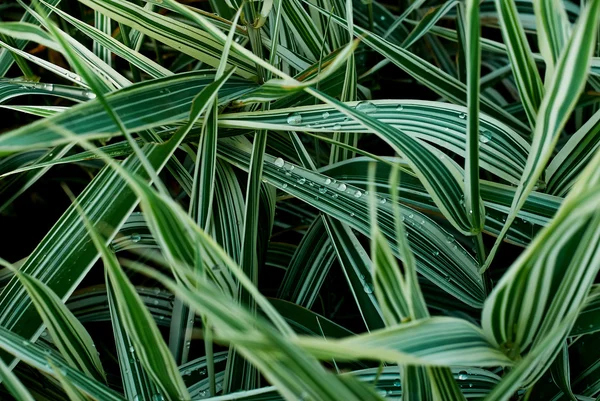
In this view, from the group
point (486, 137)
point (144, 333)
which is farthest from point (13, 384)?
point (486, 137)

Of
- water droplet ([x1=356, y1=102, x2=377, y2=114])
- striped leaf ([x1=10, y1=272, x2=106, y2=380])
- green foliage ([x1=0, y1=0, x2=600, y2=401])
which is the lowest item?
striped leaf ([x1=10, y1=272, x2=106, y2=380])

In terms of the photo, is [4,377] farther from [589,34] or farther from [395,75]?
[395,75]

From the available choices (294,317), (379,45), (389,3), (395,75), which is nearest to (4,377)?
(294,317)

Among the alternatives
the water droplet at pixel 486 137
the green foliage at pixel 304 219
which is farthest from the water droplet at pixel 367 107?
the water droplet at pixel 486 137

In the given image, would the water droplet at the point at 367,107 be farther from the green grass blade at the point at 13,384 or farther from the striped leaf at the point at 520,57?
the green grass blade at the point at 13,384

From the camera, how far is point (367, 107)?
0.59m

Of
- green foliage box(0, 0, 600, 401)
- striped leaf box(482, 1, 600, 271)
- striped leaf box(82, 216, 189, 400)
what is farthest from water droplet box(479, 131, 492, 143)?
striped leaf box(82, 216, 189, 400)

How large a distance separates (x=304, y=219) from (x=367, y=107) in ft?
0.93

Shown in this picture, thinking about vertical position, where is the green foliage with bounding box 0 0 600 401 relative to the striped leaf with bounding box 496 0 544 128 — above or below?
below

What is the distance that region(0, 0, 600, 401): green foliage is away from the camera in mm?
364

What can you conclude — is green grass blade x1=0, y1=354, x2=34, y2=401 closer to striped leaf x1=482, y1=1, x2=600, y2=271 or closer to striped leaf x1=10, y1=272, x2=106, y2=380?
striped leaf x1=10, y1=272, x2=106, y2=380

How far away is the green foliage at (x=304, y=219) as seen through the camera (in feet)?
1.19

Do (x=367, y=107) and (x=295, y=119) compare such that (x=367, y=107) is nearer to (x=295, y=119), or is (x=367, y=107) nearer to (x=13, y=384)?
(x=295, y=119)

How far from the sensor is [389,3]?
3.88 feet
